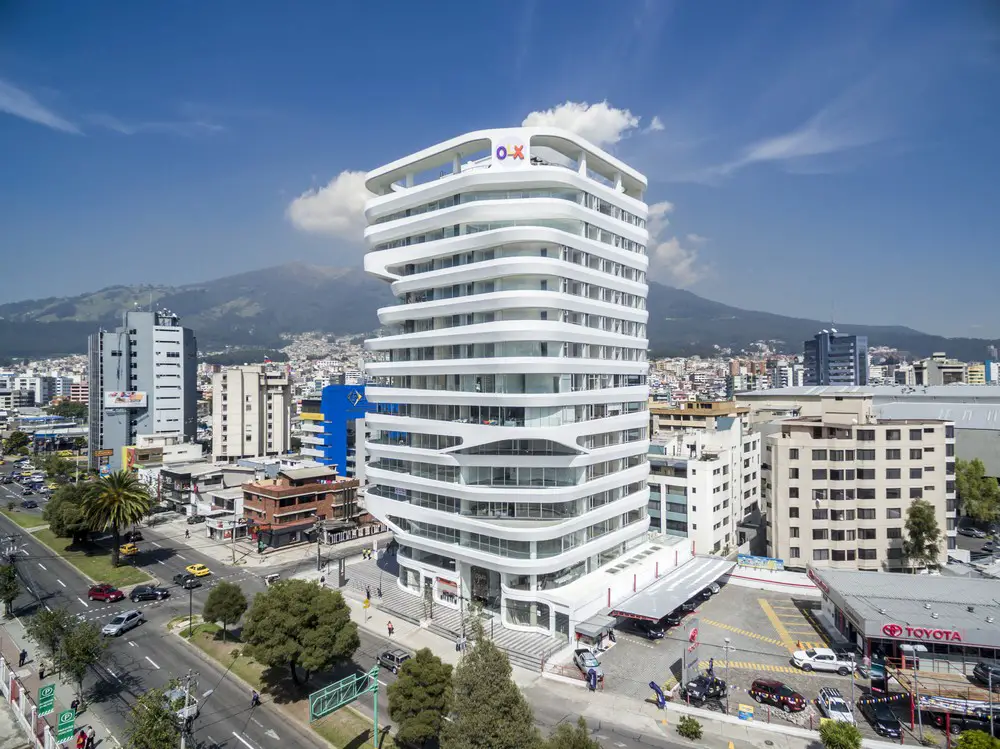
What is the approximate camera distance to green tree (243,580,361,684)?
109 ft

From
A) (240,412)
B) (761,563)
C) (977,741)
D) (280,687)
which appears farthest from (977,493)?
(240,412)

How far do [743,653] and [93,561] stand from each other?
66.3 meters

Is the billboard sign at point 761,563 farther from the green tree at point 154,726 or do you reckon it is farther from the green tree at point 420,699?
the green tree at point 154,726

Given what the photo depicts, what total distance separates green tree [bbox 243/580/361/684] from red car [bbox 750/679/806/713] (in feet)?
80.5

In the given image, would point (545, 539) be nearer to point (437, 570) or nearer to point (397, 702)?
point (437, 570)

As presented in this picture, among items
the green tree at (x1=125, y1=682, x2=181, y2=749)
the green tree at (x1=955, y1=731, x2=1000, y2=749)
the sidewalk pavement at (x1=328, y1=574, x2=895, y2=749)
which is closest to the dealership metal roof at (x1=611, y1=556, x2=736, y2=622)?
the sidewalk pavement at (x1=328, y1=574, x2=895, y2=749)

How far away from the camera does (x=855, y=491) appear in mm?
58531

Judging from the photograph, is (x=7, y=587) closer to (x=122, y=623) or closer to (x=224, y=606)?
(x=122, y=623)

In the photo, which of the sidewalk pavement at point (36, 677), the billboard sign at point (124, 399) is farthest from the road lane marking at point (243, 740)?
the billboard sign at point (124, 399)

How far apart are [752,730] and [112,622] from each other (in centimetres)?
4720

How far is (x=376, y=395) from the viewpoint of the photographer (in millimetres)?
52562

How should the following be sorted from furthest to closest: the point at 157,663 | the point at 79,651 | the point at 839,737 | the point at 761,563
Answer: the point at 761,563, the point at 157,663, the point at 79,651, the point at 839,737

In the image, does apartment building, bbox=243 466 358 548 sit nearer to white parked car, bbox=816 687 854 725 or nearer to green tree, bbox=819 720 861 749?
white parked car, bbox=816 687 854 725

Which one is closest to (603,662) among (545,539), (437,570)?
(545,539)
